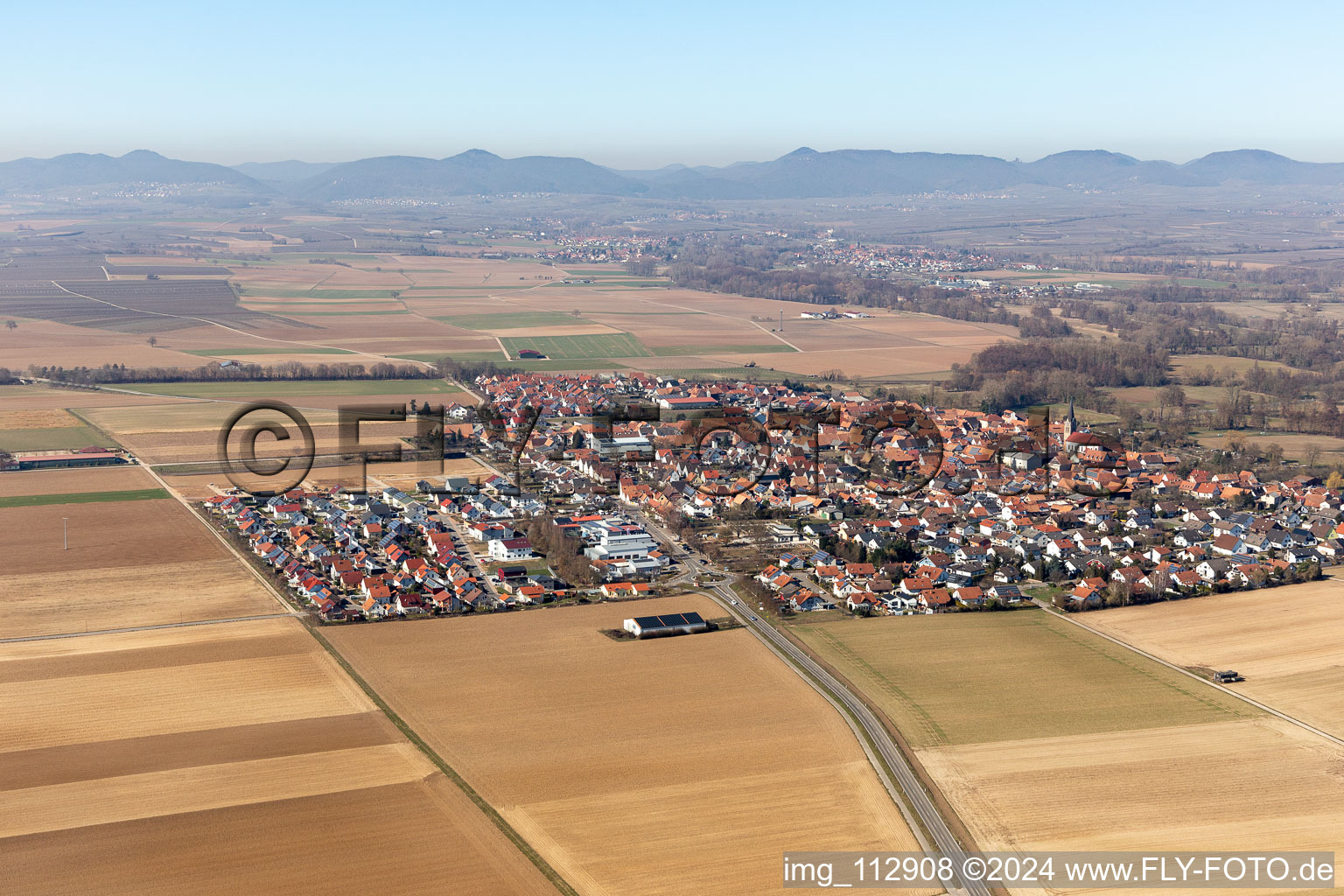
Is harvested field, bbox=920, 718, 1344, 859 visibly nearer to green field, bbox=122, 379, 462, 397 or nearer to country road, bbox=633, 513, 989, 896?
country road, bbox=633, 513, 989, 896

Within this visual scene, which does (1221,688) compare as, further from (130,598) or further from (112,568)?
(112,568)

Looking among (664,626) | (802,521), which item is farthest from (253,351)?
(664,626)

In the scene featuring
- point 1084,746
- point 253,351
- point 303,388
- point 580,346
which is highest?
point 580,346

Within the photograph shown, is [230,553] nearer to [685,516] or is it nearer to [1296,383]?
[685,516]

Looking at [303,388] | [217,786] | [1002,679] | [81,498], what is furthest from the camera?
[303,388]

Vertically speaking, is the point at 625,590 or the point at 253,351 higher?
the point at 253,351

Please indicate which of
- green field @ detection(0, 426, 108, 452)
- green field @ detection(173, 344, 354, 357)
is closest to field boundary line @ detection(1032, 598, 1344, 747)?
green field @ detection(0, 426, 108, 452)

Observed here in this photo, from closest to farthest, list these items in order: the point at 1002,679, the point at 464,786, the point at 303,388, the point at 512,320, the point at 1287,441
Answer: the point at 464,786, the point at 1002,679, the point at 1287,441, the point at 303,388, the point at 512,320
